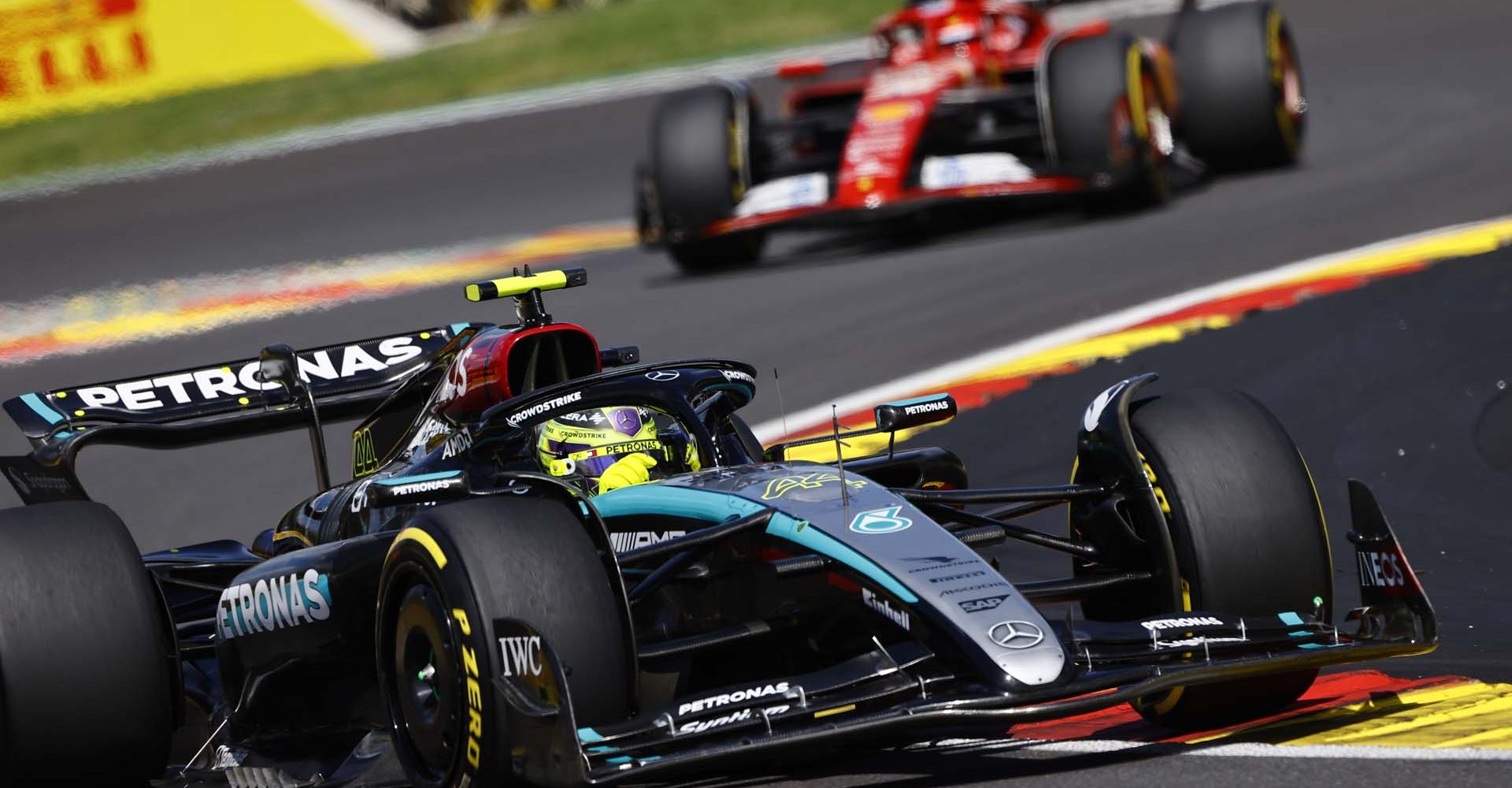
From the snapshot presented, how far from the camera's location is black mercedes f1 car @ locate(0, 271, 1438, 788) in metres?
5.15

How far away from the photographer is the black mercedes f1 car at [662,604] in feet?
16.9

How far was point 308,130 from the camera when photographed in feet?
64.5

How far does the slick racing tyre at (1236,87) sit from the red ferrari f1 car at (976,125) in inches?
0.5

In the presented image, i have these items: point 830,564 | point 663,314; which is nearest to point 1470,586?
point 830,564

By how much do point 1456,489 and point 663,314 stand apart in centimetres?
632

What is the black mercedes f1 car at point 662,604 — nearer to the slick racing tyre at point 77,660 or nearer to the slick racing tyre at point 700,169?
the slick racing tyre at point 77,660

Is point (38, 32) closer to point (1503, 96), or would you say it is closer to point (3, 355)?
point (3, 355)

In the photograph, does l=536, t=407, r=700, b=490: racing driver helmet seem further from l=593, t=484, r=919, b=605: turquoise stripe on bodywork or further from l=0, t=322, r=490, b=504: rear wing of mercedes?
l=0, t=322, r=490, b=504: rear wing of mercedes

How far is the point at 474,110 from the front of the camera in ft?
65.6

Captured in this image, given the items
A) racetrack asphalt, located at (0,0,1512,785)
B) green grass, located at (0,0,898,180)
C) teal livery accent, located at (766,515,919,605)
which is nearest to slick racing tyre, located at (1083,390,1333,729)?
racetrack asphalt, located at (0,0,1512,785)

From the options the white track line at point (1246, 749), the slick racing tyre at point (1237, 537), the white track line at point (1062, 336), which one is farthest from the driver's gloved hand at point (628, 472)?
the white track line at point (1062, 336)

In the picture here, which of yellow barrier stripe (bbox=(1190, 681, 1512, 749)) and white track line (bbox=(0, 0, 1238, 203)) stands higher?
white track line (bbox=(0, 0, 1238, 203))

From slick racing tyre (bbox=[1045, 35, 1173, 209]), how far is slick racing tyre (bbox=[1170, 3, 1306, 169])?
0.61m

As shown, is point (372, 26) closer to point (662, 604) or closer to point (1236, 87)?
point (1236, 87)
